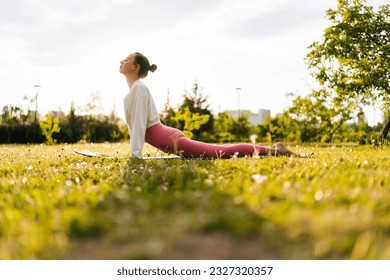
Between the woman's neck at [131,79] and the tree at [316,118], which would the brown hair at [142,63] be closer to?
the woman's neck at [131,79]

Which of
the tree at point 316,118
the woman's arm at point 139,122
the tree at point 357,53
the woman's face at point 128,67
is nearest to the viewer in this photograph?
the woman's arm at point 139,122

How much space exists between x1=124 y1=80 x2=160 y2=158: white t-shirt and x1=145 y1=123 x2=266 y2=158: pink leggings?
0.23 meters

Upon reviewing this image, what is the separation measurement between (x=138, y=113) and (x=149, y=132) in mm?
527

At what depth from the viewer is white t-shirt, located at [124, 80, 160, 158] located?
248 inches

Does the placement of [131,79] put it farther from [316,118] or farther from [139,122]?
[316,118]

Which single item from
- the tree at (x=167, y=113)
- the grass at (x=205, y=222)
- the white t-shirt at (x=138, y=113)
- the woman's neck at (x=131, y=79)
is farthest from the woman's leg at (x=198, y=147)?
the tree at (x=167, y=113)

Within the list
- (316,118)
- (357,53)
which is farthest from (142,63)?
(316,118)

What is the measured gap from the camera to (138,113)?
6285mm

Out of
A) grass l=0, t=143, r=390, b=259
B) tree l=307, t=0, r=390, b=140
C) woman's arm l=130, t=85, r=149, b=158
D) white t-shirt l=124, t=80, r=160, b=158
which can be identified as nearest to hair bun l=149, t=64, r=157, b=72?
white t-shirt l=124, t=80, r=160, b=158

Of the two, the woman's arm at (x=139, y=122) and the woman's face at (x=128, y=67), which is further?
the woman's face at (x=128, y=67)

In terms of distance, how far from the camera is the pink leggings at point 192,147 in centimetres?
630

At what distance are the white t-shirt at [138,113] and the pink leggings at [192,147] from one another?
0.23 metres
